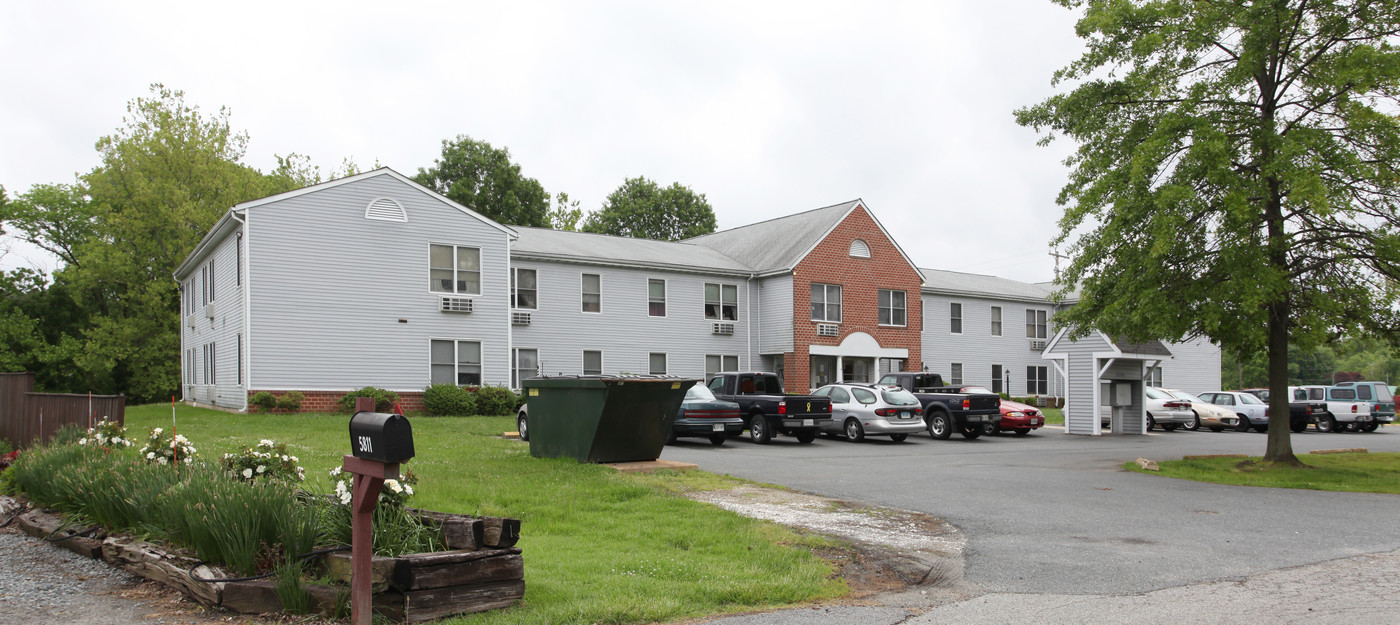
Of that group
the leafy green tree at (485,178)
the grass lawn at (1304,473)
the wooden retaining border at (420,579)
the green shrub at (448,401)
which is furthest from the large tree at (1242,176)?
the leafy green tree at (485,178)

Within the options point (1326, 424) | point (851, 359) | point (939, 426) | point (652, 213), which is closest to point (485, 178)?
point (652, 213)

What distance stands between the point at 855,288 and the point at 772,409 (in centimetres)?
1458

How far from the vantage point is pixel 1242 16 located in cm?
1595

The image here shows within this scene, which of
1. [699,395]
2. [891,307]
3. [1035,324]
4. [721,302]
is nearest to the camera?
[699,395]

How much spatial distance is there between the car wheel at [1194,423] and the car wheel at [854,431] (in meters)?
14.5

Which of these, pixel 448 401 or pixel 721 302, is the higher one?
pixel 721 302

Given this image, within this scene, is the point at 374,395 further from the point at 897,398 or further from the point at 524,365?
the point at 897,398

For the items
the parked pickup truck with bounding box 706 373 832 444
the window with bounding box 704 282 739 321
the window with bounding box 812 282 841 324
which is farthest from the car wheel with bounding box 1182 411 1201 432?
the window with bounding box 704 282 739 321

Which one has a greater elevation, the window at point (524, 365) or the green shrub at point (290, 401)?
the window at point (524, 365)

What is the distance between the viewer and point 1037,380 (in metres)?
45.2

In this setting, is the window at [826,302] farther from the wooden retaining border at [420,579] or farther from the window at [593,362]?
the wooden retaining border at [420,579]

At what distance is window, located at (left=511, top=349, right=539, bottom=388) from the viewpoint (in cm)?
→ 3131

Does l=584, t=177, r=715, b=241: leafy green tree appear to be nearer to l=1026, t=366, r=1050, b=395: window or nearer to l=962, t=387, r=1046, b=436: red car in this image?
l=1026, t=366, r=1050, b=395: window

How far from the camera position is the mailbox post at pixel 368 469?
5.19 meters
